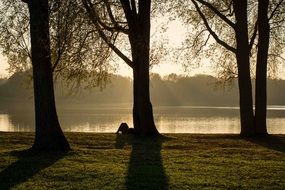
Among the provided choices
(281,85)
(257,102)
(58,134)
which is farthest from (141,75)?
(281,85)

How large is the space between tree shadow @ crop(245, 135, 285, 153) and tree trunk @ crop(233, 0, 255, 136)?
3.40 ft

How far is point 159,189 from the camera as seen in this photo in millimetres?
10047

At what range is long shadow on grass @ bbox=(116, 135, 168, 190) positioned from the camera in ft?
34.5

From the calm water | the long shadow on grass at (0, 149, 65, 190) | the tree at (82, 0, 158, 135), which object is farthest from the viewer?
the calm water

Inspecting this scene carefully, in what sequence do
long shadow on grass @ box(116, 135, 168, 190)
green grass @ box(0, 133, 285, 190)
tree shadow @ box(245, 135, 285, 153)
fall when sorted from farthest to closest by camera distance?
tree shadow @ box(245, 135, 285, 153) < green grass @ box(0, 133, 285, 190) < long shadow on grass @ box(116, 135, 168, 190)

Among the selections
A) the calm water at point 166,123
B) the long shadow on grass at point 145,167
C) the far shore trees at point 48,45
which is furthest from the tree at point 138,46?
the calm water at point 166,123

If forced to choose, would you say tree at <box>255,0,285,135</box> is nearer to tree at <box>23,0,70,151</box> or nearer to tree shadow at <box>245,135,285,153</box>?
tree shadow at <box>245,135,285,153</box>

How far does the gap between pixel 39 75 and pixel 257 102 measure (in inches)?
468

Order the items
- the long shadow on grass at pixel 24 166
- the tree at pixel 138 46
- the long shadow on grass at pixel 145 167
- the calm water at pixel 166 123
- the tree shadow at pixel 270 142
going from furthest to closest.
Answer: the calm water at pixel 166 123
the tree at pixel 138 46
the tree shadow at pixel 270 142
the long shadow on grass at pixel 24 166
the long shadow on grass at pixel 145 167

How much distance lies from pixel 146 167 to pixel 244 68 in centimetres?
1210

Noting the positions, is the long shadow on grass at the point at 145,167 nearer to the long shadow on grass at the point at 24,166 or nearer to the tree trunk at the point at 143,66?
the long shadow on grass at the point at 24,166

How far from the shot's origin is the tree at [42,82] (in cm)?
1523

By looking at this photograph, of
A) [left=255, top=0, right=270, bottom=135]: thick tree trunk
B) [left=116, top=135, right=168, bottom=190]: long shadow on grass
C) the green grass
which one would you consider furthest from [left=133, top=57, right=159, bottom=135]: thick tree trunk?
[left=255, top=0, right=270, bottom=135]: thick tree trunk

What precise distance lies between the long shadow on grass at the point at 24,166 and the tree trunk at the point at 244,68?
11.3m
